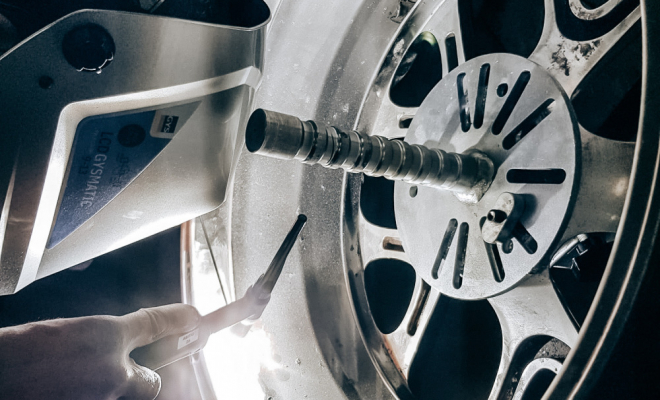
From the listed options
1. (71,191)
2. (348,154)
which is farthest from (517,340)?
(71,191)

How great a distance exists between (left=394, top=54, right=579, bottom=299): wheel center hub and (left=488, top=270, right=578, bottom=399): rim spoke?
4 cm

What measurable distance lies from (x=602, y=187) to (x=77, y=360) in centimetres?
73

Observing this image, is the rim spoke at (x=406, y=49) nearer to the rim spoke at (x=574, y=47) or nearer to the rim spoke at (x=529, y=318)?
the rim spoke at (x=574, y=47)

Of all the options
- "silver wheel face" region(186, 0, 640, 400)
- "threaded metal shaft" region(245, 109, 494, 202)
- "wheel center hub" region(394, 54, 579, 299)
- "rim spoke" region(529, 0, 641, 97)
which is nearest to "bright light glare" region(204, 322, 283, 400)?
"silver wheel face" region(186, 0, 640, 400)

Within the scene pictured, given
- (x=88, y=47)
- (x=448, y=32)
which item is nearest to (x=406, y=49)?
(x=448, y=32)

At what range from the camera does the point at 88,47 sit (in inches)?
22.1

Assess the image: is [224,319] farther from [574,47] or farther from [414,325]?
[574,47]

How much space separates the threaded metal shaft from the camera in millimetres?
475

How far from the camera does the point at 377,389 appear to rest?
832mm

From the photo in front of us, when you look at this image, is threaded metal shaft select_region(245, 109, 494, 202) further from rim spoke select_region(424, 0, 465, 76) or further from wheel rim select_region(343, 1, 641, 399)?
rim spoke select_region(424, 0, 465, 76)

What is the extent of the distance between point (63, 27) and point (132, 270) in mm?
980

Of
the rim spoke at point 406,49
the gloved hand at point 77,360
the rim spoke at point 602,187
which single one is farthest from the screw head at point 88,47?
the rim spoke at point 602,187

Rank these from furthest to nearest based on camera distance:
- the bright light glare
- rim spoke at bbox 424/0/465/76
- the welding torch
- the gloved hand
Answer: the bright light glare, the welding torch, rim spoke at bbox 424/0/465/76, the gloved hand

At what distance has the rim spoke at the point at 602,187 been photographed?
0.51 m
